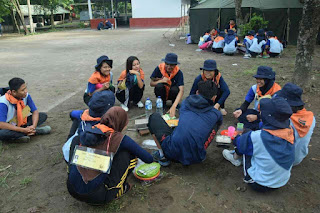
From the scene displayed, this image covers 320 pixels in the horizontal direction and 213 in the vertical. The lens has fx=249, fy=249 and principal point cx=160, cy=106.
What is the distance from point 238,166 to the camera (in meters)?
3.38

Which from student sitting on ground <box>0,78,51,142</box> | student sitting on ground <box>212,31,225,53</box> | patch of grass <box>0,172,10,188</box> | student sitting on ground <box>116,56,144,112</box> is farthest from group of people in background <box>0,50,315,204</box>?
student sitting on ground <box>212,31,225,53</box>

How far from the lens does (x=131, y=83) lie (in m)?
5.39

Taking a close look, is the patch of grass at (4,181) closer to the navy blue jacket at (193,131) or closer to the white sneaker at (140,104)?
the navy blue jacket at (193,131)

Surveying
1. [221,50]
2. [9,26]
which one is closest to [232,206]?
[221,50]

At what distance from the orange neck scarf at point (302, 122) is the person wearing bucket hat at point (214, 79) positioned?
164cm

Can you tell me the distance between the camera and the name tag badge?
236 centimetres

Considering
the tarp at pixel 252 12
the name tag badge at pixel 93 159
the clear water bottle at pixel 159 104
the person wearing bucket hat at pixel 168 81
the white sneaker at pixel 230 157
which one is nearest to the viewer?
the name tag badge at pixel 93 159

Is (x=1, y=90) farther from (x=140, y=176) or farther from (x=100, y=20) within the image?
(x=100, y=20)

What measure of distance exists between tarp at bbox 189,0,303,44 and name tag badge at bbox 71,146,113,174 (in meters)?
14.1

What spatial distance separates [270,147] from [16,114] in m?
3.83

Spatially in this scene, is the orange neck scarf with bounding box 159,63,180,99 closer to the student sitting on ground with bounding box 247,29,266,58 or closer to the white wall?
the student sitting on ground with bounding box 247,29,266,58

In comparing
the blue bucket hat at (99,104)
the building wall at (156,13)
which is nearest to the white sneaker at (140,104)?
the blue bucket hat at (99,104)

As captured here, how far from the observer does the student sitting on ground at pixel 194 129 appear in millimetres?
2980

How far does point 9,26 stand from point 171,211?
40596 millimetres
